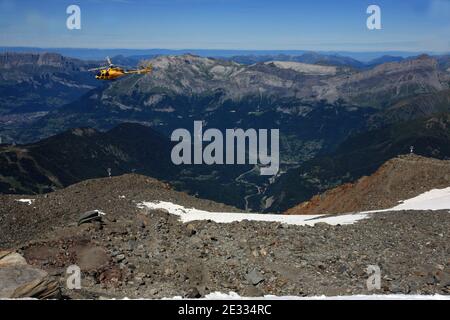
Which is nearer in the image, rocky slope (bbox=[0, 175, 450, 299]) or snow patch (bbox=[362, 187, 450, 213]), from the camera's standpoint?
rocky slope (bbox=[0, 175, 450, 299])

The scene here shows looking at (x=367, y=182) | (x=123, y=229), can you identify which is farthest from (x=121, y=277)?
(x=367, y=182)

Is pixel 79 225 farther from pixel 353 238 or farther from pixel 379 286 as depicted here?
pixel 379 286

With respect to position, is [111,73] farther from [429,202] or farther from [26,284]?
[26,284]

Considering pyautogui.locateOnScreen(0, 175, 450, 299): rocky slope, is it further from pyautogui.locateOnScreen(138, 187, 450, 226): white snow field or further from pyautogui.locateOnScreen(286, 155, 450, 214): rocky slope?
pyautogui.locateOnScreen(286, 155, 450, 214): rocky slope

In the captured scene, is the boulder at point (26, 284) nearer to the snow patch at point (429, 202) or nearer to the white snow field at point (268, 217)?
the white snow field at point (268, 217)

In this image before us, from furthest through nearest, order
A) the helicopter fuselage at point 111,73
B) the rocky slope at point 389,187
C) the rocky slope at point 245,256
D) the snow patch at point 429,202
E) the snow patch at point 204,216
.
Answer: the rocky slope at point 389,187 → the helicopter fuselage at point 111,73 → the snow patch at point 204,216 → the snow patch at point 429,202 → the rocky slope at point 245,256

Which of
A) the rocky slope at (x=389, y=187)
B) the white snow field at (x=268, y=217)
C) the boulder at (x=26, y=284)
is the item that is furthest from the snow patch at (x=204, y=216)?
the boulder at (x=26, y=284)

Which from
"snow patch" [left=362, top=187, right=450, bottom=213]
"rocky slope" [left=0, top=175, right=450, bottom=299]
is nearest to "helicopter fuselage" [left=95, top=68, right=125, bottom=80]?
"rocky slope" [left=0, top=175, right=450, bottom=299]

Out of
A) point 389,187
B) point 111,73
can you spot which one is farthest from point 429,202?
point 111,73
